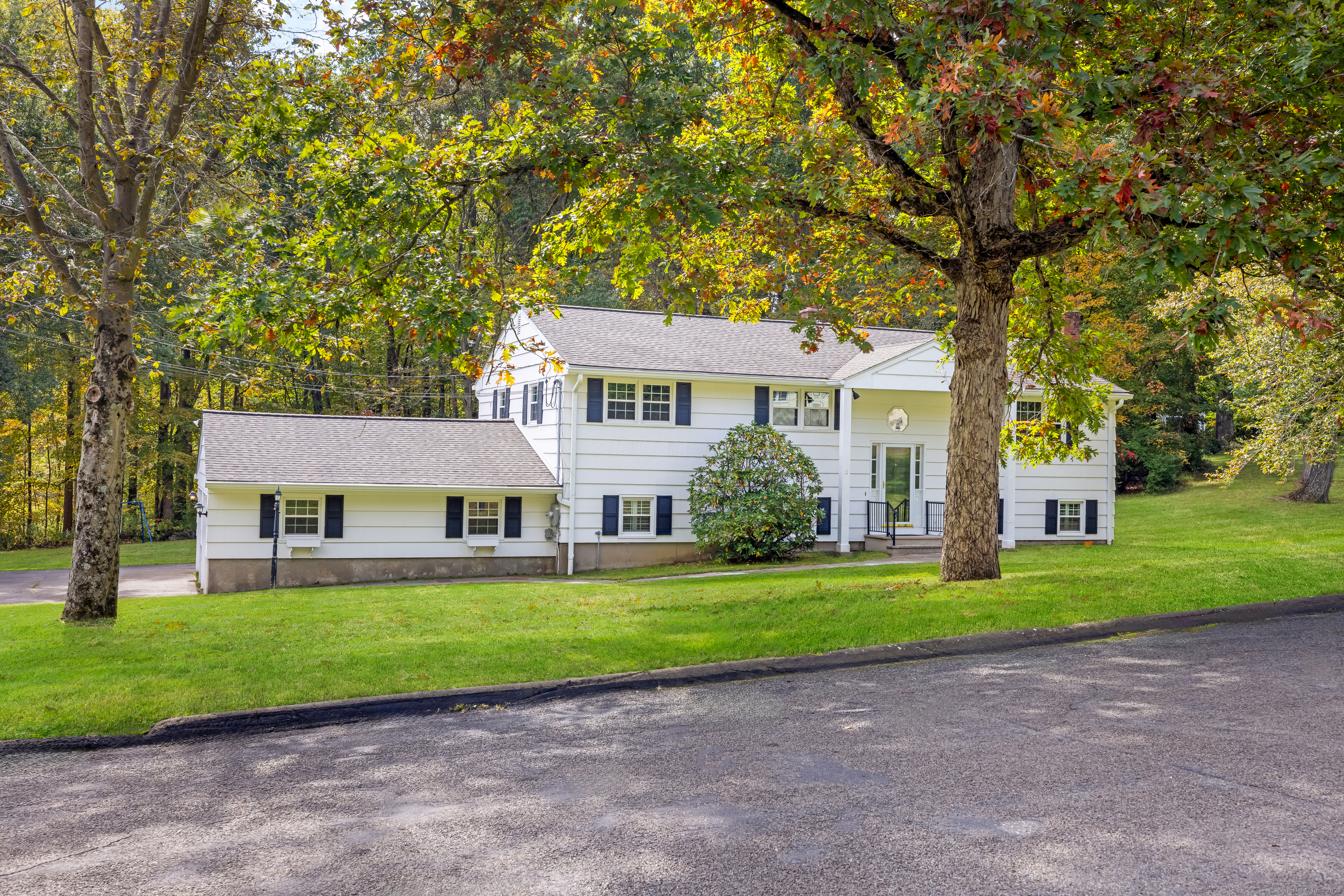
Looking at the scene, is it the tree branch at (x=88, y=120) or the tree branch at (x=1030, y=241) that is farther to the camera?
the tree branch at (x=1030, y=241)

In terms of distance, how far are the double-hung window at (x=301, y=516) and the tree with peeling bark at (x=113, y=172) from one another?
366 inches

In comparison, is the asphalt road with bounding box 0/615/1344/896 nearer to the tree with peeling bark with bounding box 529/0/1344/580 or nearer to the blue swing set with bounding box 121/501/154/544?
the tree with peeling bark with bounding box 529/0/1344/580

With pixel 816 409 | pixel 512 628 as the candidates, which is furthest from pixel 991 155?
pixel 816 409

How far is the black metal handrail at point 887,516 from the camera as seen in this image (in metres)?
23.0

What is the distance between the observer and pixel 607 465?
2169 cm

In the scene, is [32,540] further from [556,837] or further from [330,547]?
[556,837]

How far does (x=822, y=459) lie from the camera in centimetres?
2303

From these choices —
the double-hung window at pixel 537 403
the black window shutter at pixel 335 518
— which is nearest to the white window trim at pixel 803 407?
the double-hung window at pixel 537 403

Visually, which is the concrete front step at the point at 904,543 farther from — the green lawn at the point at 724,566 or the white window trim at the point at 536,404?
the white window trim at the point at 536,404

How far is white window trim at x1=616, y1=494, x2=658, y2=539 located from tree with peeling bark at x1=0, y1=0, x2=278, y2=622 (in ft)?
38.6

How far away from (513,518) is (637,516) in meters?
2.86

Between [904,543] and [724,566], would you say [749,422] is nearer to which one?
[724,566]

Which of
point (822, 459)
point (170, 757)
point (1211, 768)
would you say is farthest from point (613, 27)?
point (822, 459)

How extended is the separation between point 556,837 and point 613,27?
29.2 feet
